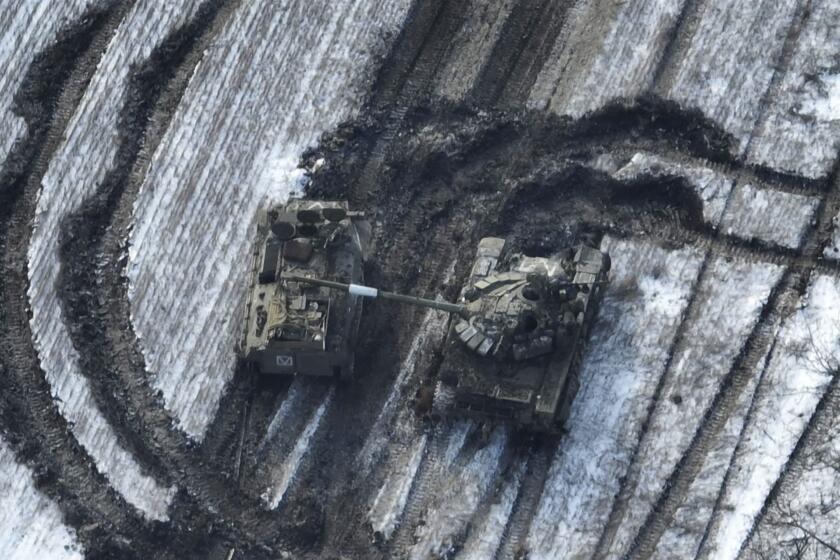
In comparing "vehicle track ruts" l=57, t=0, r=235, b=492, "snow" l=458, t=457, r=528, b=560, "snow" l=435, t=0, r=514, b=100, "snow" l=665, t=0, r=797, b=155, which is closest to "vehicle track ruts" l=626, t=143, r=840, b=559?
"snow" l=665, t=0, r=797, b=155

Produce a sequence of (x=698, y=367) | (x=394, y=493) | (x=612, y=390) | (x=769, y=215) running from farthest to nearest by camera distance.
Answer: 1. (x=769, y=215)
2. (x=698, y=367)
3. (x=612, y=390)
4. (x=394, y=493)

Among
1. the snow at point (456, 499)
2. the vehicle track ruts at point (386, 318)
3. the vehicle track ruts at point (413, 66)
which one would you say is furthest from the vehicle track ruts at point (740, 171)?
the snow at point (456, 499)

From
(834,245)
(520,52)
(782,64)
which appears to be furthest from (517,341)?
(782,64)

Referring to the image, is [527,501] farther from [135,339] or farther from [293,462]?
[135,339]

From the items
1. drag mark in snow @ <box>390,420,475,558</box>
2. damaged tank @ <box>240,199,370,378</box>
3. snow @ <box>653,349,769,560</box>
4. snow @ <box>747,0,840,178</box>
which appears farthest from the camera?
snow @ <box>747,0,840,178</box>

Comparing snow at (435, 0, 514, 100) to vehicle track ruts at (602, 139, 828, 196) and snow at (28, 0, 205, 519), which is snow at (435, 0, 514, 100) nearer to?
vehicle track ruts at (602, 139, 828, 196)

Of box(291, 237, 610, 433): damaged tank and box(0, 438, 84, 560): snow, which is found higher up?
box(291, 237, 610, 433): damaged tank

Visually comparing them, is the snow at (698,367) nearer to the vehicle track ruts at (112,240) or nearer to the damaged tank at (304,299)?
the damaged tank at (304,299)

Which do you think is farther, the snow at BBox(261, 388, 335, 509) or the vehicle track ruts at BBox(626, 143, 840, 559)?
the snow at BBox(261, 388, 335, 509)
